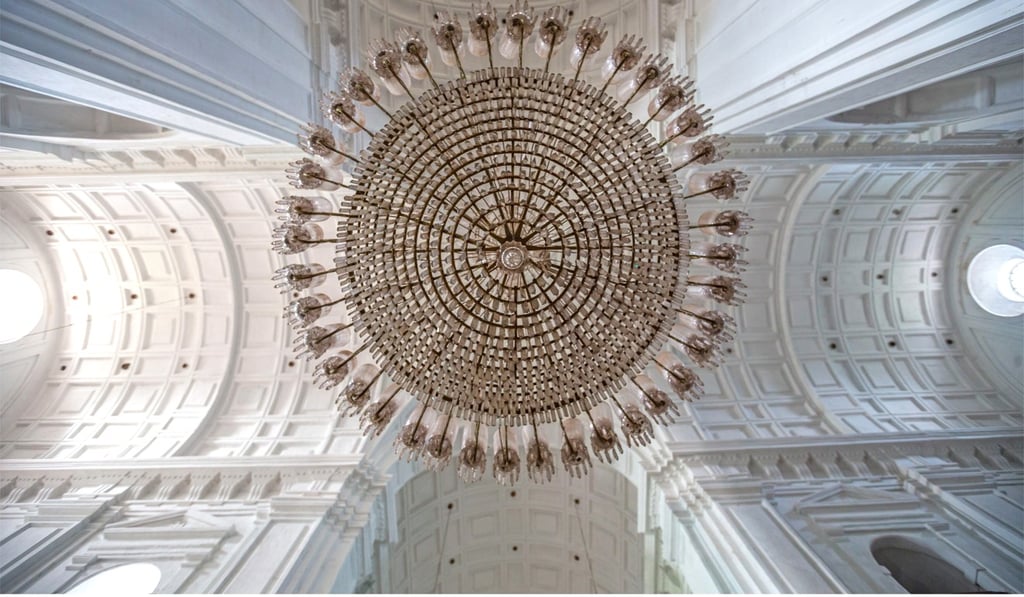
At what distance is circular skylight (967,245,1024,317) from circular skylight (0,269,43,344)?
1777 cm

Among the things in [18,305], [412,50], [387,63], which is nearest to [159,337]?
[18,305]

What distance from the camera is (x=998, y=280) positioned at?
9.43 meters

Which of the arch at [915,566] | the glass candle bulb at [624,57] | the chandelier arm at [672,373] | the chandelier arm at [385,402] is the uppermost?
the glass candle bulb at [624,57]

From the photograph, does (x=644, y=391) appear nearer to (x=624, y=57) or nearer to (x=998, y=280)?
(x=624, y=57)

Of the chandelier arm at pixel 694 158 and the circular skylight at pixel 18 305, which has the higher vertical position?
the chandelier arm at pixel 694 158

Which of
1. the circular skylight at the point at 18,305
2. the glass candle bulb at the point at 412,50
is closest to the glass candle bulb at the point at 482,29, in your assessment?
the glass candle bulb at the point at 412,50

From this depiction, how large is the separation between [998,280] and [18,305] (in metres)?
18.3

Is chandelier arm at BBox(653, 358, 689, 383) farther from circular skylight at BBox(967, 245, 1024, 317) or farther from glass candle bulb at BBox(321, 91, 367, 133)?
circular skylight at BBox(967, 245, 1024, 317)

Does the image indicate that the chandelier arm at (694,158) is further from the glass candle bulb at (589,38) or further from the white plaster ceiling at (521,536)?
the white plaster ceiling at (521,536)

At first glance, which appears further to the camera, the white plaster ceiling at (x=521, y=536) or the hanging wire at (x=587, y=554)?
the hanging wire at (x=587, y=554)

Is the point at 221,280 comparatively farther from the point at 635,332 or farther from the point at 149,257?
the point at 635,332

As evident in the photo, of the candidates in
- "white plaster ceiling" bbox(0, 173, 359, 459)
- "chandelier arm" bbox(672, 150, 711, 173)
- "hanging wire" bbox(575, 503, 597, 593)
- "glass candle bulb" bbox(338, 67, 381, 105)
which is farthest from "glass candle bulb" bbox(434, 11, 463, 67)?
"hanging wire" bbox(575, 503, 597, 593)

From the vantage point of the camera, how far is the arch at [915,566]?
7.17 metres

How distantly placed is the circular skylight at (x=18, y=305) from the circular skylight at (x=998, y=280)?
58.3 feet
